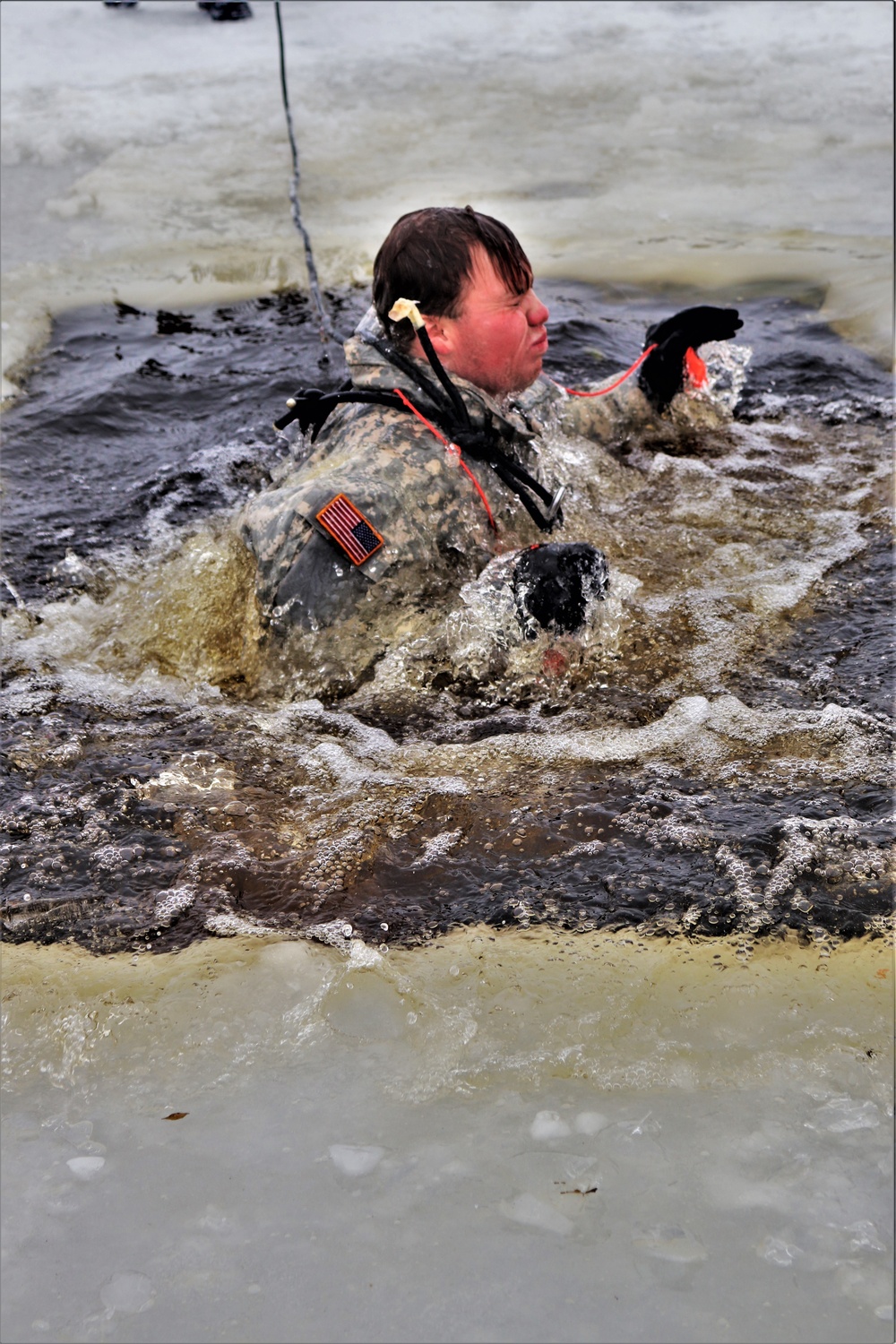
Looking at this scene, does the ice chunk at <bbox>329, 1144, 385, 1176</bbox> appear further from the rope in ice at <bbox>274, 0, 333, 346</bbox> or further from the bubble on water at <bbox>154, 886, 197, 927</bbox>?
the rope in ice at <bbox>274, 0, 333, 346</bbox>

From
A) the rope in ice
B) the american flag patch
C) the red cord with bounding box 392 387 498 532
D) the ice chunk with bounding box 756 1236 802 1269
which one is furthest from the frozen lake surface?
the red cord with bounding box 392 387 498 532

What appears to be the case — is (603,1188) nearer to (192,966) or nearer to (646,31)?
(192,966)

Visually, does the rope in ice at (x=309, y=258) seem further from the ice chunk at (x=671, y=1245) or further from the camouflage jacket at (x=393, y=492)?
the ice chunk at (x=671, y=1245)

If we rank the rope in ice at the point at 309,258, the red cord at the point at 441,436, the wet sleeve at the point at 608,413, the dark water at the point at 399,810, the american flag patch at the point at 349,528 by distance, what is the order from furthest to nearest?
the rope in ice at the point at 309,258, the wet sleeve at the point at 608,413, the red cord at the point at 441,436, the american flag patch at the point at 349,528, the dark water at the point at 399,810

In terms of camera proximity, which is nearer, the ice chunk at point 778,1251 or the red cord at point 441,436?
the ice chunk at point 778,1251

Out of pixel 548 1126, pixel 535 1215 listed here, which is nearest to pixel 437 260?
pixel 548 1126

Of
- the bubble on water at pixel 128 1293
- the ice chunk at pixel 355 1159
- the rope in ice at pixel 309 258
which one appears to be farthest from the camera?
the rope in ice at pixel 309 258

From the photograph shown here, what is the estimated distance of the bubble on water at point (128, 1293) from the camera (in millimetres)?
1444

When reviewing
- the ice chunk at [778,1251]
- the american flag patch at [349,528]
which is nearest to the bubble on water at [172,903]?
the american flag patch at [349,528]

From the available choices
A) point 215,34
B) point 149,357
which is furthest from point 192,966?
point 215,34

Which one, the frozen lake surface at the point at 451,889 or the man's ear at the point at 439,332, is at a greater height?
the man's ear at the point at 439,332

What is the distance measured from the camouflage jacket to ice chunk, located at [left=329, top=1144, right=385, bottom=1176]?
1489 mm

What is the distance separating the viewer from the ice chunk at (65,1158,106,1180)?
1.62 m

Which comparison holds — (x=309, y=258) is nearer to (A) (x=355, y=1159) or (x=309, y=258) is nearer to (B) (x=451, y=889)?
(B) (x=451, y=889)
